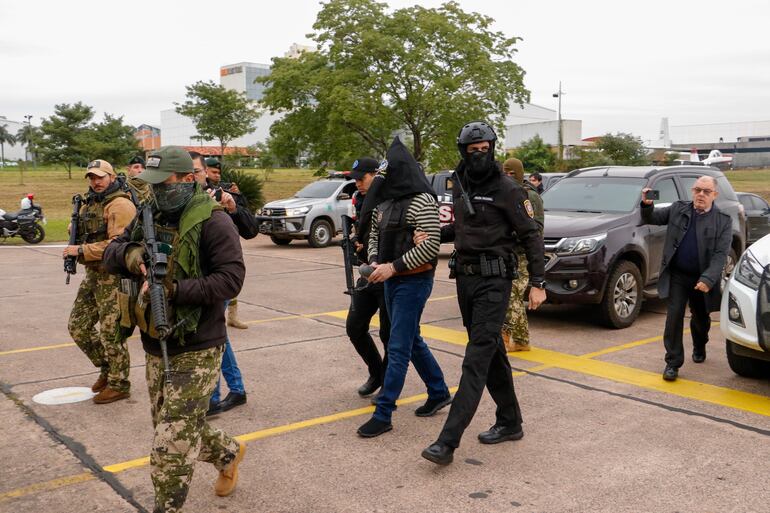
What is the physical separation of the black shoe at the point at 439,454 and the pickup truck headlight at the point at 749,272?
2.97 m

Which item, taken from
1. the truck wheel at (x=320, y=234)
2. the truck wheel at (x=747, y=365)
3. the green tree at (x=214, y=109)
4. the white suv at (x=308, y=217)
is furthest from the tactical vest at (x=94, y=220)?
the green tree at (x=214, y=109)

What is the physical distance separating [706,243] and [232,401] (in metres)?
4.02

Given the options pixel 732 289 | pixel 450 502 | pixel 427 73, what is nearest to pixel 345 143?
pixel 427 73

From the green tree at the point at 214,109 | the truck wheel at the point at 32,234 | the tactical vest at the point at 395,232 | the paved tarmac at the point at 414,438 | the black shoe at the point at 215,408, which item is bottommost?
the paved tarmac at the point at 414,438

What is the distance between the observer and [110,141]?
62156 millimetres

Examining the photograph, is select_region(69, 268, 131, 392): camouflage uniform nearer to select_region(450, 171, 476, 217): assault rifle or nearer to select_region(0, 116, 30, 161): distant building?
select_region(450, 171, 476, 217): assault rifle

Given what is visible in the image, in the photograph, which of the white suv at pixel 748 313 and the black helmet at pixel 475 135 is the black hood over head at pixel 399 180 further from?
the white suv at pixel 748 313

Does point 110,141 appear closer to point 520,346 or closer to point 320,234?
point 320,234

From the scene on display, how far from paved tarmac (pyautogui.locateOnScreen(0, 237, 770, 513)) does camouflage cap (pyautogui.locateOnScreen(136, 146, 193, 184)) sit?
1742mm

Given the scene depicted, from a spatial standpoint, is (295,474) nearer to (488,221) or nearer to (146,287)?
(146,287)

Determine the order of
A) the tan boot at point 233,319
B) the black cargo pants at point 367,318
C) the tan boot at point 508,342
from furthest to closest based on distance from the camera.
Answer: the tan boot at point 233,319, the tan boot at point 508,342, the black cargo pants at point 367,318

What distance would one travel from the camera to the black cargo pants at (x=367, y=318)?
5.35 meters

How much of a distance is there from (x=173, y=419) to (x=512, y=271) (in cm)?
219

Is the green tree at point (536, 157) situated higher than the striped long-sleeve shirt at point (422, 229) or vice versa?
the green tree at point (536, 157)
